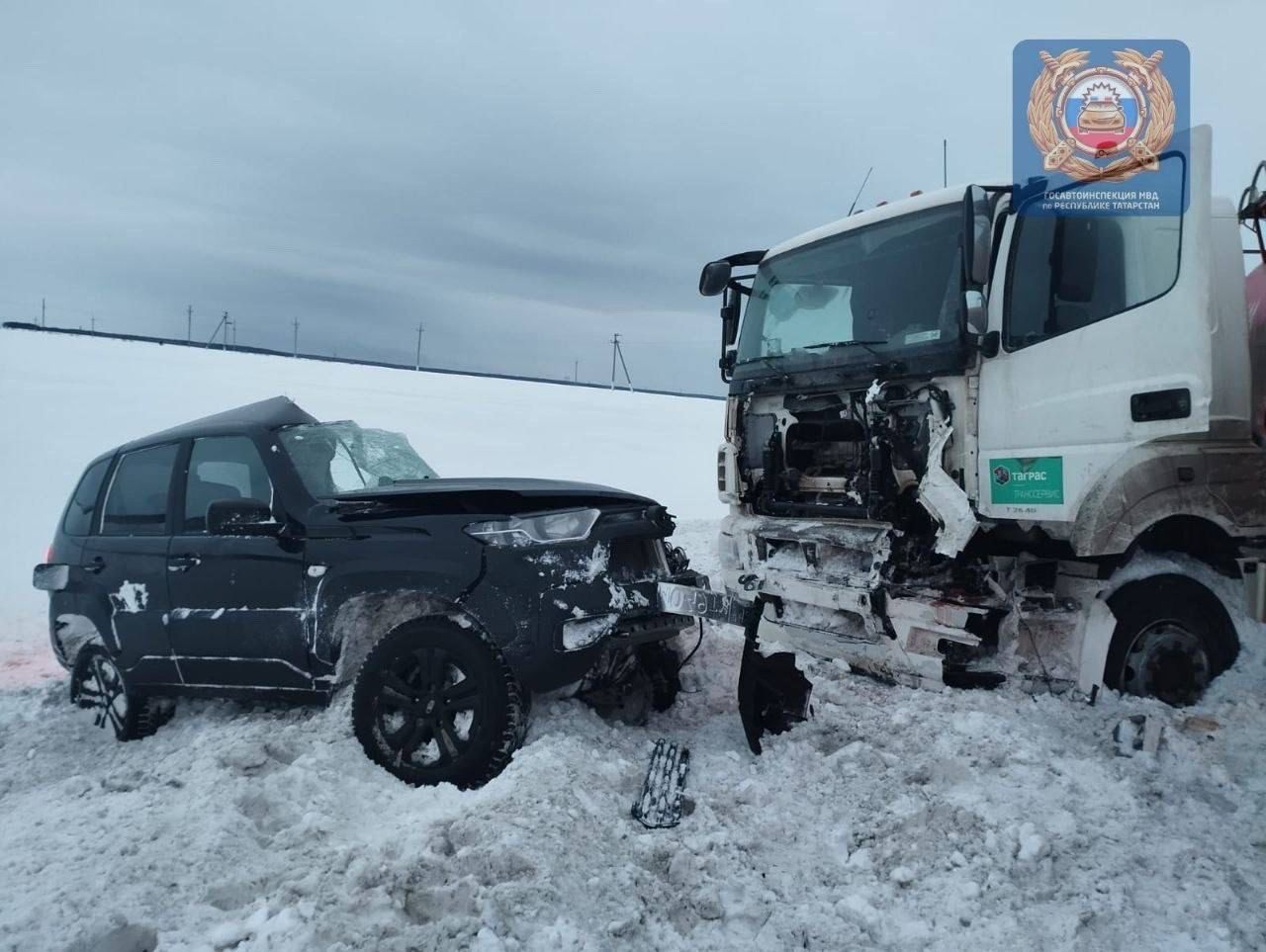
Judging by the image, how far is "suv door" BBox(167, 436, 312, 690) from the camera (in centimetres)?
435

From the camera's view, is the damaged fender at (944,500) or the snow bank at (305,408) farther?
the snow bank at (305,408)

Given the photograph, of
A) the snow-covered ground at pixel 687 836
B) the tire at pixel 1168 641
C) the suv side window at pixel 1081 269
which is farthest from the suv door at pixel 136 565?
the tire at pixel 1168 641

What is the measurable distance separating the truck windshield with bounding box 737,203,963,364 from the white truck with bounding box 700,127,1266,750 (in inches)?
0.7

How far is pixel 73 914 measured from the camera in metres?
2.85

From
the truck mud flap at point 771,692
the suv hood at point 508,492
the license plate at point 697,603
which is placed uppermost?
the suv hood at point 508,492

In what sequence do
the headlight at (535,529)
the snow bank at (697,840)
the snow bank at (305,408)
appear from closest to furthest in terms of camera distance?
1. the snow bank at (697,840)
2. the headlight at (535,529)
3. the snow bank at (305,408)

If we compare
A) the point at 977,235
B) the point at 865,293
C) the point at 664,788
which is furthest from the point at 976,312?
the point at 664,788

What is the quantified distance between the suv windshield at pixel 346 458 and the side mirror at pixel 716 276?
248 centimetres

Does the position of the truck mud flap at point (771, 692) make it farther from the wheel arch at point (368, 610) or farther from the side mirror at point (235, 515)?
the side mirror at point (235, 515)

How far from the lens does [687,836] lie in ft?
11.4

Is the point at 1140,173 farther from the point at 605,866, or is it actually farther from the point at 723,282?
the point at 605,866

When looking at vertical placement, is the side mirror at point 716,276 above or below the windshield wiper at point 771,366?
above

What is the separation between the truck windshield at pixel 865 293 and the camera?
490 cm

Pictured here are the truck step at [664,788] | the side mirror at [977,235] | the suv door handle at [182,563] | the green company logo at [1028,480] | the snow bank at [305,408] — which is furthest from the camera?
the snow bank at [305,408]
